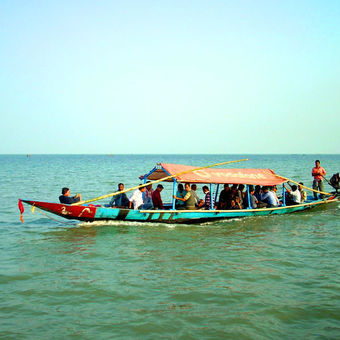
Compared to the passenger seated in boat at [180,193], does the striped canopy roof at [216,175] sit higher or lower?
higher

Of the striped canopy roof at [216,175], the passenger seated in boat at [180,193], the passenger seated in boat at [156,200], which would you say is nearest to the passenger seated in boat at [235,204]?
the striped canopy roof at [216,175]

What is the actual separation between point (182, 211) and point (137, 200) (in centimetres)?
160

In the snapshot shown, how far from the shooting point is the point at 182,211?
1361 centimetres

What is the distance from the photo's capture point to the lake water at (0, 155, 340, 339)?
20.7ft

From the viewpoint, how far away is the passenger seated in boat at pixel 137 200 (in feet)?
44.9

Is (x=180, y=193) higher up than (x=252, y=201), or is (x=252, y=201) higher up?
(x=180, y=193)

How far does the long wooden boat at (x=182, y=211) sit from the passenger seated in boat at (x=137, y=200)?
63cm

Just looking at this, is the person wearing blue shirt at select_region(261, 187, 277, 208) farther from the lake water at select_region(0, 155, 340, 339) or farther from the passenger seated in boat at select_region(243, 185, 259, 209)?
the lake water at select_region(0, 155, 340, 339)

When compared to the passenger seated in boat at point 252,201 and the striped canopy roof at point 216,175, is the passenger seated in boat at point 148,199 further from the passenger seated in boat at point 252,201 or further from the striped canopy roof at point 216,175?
the passenger seated in boat at point 252,201

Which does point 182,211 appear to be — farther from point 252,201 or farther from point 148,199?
point 252,201

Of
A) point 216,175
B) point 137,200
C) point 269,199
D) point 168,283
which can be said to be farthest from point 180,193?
point 168,283

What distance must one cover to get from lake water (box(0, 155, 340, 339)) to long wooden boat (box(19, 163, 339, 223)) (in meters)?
0.49

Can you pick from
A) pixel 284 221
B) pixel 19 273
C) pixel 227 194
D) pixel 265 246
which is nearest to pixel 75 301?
pixel 19 273

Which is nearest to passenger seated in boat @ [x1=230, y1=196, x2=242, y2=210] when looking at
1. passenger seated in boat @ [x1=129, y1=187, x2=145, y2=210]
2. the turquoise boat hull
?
the turquoise boat hull
